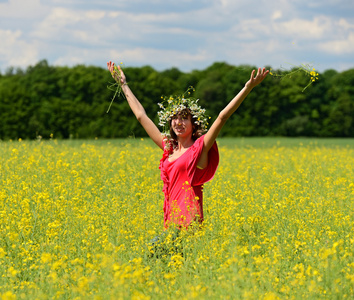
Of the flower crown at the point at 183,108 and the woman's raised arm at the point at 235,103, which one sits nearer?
the woman's raised arm at the point at 235,103

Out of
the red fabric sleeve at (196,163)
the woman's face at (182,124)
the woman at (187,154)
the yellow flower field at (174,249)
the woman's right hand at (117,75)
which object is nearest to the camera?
the yellow flower field at (174,249)

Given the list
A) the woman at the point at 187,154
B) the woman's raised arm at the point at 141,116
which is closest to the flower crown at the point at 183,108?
the woman at the point at 187,154

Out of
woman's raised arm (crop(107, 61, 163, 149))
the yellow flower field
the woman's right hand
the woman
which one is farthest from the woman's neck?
the woman's right hand

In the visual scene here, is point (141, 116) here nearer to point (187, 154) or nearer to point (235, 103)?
point (187, 154)

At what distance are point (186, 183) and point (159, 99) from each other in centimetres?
3365

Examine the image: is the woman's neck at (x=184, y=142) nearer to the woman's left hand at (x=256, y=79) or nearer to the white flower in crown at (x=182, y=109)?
the white flower in crown at (x=182, y=109)

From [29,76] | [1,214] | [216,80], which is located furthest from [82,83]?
[1,214]

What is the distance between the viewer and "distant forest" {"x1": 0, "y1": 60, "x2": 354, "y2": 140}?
38.7 meters

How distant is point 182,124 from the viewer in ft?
17.3

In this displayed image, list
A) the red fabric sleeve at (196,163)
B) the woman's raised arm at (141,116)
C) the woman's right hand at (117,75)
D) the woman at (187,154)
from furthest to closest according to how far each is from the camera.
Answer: the woman's right hand at (117,75) < the woman's raised arm at (141,116) < the red fabric sleeve at (196,163) < the woman at (187,154)

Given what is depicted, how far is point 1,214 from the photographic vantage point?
18.9 ft

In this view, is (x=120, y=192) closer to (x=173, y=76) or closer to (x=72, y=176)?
(x=72, y=176)

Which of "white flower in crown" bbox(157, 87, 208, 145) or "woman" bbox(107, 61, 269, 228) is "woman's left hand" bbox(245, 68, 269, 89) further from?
"white flower in crown" bbox(157, 87, 208, 145)

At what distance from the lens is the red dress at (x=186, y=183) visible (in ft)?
16.4
